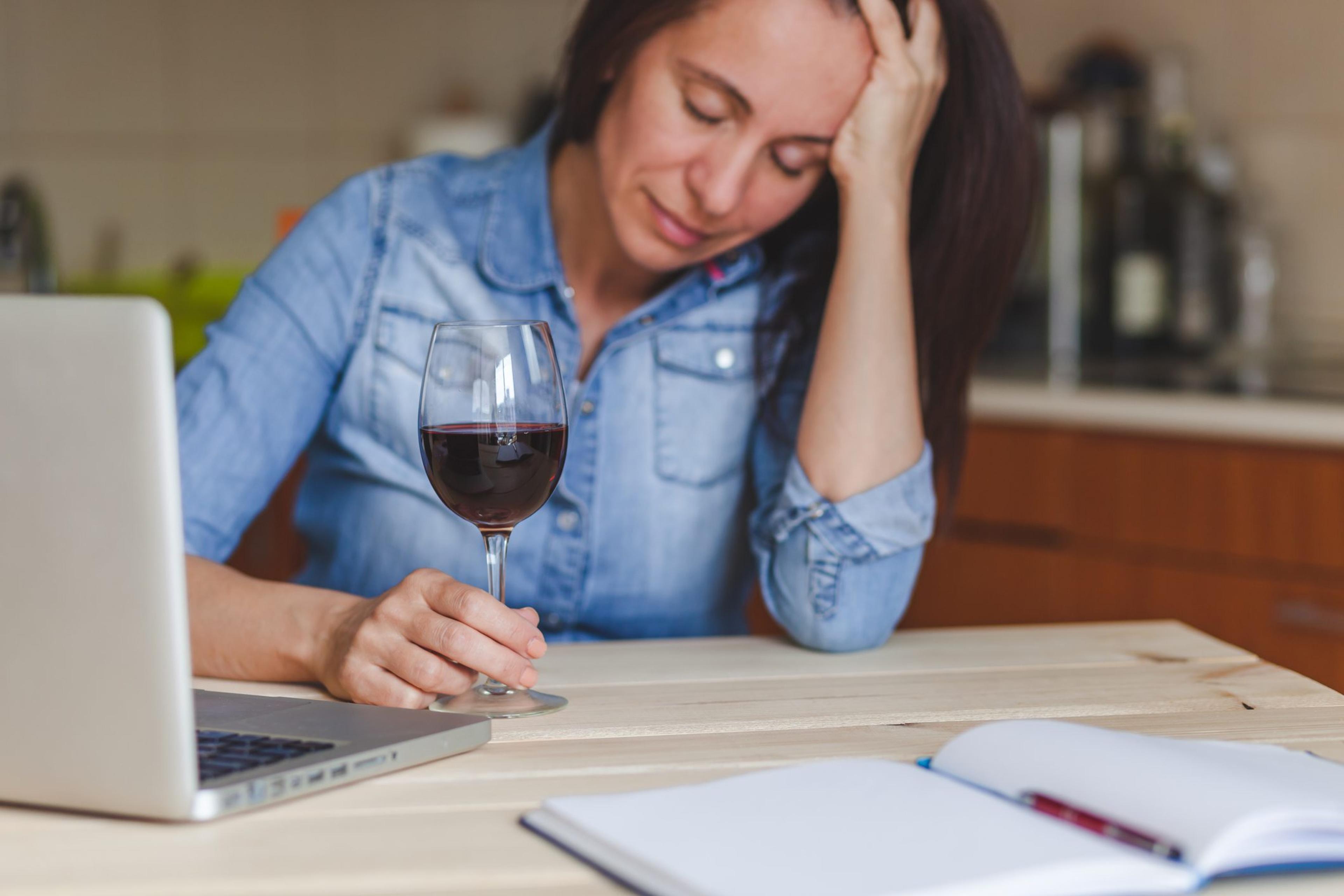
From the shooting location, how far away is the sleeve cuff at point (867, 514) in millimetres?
1176

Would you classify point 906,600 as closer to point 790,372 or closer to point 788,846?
point 790,372

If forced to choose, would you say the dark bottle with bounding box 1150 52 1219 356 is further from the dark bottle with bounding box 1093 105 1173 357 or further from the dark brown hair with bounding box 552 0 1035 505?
the dark brown hair with bounding box 552 0 1035 505

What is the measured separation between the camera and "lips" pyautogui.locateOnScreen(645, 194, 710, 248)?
1.22m

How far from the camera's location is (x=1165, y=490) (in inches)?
82.4

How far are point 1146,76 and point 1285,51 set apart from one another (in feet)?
0.81

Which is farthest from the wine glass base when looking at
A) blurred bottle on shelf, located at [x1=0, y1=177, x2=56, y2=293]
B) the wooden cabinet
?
blurred bottle on shelf, located at [x1=0, y1=177, x2=56, y2=293]

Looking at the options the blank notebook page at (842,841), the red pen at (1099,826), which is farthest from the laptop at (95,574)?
the red pen at (1099,826)

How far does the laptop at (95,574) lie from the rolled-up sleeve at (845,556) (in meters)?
0.52

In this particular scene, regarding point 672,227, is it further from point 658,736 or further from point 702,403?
point 658,736

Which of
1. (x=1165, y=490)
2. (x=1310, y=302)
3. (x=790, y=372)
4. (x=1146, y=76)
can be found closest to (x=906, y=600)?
(x=790, y=372)

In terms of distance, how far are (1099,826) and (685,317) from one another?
0.80 meters

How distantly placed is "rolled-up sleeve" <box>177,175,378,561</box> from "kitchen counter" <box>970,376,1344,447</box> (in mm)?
1217

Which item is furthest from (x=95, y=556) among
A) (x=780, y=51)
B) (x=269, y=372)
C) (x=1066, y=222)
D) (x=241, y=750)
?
(x=1066, y=222)

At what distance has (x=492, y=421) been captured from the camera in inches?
33.2
